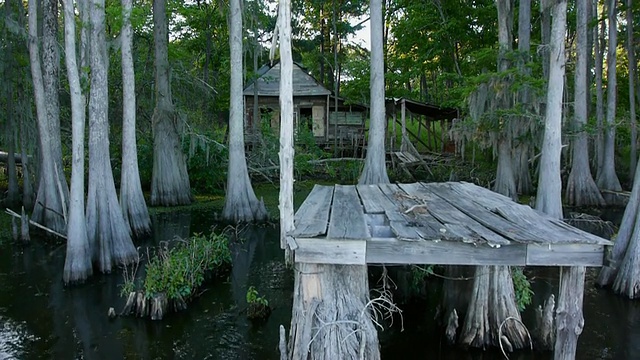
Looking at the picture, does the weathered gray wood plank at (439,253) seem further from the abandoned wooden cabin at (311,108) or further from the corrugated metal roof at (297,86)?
the corrugated metal roof at (297,86)

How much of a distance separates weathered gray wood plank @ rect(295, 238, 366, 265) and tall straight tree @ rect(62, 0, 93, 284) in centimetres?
691

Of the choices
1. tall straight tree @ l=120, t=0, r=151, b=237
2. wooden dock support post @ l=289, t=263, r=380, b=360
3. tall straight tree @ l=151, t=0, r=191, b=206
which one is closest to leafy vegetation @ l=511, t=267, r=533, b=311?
wooden dock support post @ l=289, t=263, r=380, b=360

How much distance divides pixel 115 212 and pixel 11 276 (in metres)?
2.45

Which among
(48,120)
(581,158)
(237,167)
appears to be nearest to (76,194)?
(48,120)

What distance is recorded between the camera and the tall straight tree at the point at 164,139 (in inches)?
687

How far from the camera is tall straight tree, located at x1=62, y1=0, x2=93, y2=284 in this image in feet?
31.7

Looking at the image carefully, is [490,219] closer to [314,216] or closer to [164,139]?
[314,216]

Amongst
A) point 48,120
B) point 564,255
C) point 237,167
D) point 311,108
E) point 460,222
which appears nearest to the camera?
point 564,255

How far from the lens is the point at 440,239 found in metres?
4.58

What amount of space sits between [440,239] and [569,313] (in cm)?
173

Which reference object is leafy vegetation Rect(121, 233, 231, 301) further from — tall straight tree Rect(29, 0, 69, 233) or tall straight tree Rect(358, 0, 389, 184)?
tall straight tree Rect(358, 0, 389, 184)

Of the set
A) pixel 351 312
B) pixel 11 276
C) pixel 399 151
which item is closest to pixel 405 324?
pixel 351 312

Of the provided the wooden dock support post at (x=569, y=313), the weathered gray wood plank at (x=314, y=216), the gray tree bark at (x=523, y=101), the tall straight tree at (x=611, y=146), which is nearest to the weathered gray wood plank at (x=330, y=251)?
the weathered gray wood plank at (x=314, y=216)

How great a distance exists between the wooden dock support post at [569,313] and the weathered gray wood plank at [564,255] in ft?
1.51
